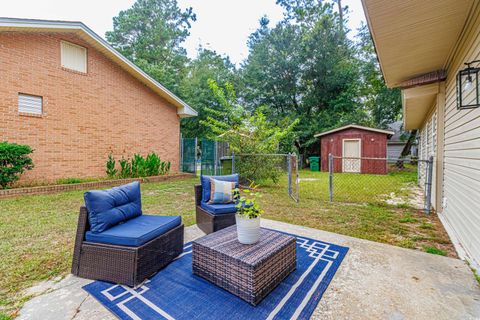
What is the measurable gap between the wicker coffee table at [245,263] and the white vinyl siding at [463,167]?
7.37 ft

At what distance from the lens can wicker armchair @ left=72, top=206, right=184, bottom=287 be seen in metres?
2.14

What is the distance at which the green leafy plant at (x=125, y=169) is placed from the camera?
8633mm

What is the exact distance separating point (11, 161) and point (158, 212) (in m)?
4.34

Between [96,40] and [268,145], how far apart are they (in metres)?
6.82

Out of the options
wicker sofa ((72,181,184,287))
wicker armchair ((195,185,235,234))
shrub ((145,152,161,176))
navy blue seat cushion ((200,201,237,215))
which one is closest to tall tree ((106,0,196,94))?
shrub ((145,152,161,176))

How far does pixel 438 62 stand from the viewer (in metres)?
4.32

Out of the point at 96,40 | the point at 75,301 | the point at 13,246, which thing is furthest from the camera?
the point at 96,40

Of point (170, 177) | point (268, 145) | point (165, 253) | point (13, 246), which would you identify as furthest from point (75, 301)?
point (170, 177)

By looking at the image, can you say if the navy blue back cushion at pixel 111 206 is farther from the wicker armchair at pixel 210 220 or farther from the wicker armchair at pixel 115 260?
the wicker armchair at pixel 210 220

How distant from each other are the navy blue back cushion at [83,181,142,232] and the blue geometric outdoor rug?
1.85ft

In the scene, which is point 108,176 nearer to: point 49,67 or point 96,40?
point 49,67

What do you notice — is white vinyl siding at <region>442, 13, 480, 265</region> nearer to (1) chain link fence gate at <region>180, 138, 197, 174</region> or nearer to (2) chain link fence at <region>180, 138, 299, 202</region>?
(2) chain link fence at <region>180, 138, 299, 202</region>

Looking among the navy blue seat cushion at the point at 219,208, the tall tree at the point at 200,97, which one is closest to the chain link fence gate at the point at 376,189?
the navy blue seat cushion at the point at 219,208

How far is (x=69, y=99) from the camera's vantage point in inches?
298
